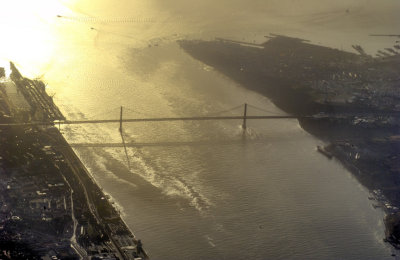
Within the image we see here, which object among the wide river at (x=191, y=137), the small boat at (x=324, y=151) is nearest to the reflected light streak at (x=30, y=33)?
the wide river at (x=191, y=137)

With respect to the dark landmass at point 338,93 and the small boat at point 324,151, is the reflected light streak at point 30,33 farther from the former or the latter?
the small boat at point 324,151

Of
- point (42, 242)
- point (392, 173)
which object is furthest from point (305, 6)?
point (42, 242)

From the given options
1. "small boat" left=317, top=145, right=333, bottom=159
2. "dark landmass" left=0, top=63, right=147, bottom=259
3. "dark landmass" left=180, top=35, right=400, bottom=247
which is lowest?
"dark landmass" left=0, top=63, right=147, bottom=259

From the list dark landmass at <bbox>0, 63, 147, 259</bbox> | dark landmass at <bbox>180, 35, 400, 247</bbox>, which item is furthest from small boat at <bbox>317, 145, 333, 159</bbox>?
dark landmass at <bbox>0, 63, 147, 259</bbox>

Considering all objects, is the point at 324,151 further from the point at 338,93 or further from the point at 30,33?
the point at 30,33

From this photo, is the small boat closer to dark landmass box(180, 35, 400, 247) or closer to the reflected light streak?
dark landmass box(180, 35, 400, 247)

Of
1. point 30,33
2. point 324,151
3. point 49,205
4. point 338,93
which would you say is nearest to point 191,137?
point 324,151
